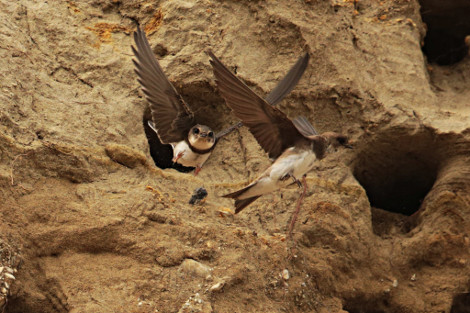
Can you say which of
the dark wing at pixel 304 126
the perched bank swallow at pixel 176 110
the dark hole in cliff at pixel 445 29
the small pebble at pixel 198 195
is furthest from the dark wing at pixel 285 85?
the dark hole in cliff at pixel 445 29

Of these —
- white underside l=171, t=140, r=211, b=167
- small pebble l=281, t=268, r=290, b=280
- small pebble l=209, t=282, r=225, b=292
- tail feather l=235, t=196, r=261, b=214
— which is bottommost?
small pebble l=281, t=268, r=290, b=280

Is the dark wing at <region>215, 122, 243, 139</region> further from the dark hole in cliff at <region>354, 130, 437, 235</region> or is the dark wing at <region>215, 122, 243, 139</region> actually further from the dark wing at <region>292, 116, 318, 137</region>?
the dark hole in cliff at <region>354, 130, 437, 235</region>

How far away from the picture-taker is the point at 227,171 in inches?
153

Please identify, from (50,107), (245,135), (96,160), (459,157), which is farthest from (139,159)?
(459,157)

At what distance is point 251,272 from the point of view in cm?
311

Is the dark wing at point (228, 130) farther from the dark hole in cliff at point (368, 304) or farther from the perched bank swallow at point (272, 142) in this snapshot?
the dark hole in cliff at point (368, 304)

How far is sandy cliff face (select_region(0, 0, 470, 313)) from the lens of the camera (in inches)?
115

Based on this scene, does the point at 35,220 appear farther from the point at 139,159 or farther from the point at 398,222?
the point at 398,222

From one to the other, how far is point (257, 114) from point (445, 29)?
268cm

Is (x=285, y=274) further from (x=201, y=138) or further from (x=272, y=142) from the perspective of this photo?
(x=201, y=138)

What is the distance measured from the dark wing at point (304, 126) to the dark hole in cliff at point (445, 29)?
1.71 metres

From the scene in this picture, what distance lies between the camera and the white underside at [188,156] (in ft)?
12.2

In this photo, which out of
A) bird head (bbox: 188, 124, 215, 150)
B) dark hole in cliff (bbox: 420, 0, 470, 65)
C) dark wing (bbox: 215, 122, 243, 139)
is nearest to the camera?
bird head (bbox: 188, 124, 215, 150)

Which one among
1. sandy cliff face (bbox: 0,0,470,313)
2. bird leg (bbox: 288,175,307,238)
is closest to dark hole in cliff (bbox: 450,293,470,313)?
sandy cliff face (bbox: 0,0,470,313)
